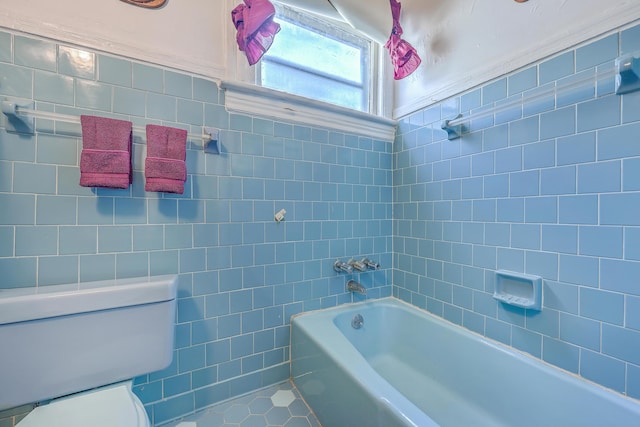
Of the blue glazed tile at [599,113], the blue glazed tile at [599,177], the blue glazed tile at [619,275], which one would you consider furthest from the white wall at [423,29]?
the blue glazed tile at [619,275]

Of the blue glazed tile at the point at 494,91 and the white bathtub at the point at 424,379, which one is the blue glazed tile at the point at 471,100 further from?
the white bathtub at the point at 424,379

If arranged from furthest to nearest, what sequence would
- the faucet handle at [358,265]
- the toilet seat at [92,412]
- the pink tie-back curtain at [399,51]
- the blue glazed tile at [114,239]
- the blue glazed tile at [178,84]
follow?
the faucet handle at [358,265], the pink tie-back curtain at [399,51], the blue glazed tile at [178,84], the blue glazed tile at [114,239], the toilet seat at [92,412]

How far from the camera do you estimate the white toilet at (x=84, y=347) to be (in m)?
0.85

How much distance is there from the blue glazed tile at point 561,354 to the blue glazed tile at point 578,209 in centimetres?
51

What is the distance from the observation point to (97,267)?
43.5 inches

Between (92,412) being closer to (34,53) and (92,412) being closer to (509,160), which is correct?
(34,53)

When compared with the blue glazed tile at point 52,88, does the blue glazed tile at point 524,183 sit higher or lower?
lower

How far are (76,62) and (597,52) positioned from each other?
2061 mm

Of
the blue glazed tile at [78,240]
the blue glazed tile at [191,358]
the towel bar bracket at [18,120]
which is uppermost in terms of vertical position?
the towel bar bracket at [18,120]

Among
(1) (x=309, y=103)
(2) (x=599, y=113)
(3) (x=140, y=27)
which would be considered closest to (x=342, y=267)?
(1) (x=309, y=103)

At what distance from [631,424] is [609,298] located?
403mm

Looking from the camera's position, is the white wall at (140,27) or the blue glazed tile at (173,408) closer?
the white wall at (140,27)

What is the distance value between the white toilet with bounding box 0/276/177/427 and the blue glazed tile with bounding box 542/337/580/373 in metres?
1.57

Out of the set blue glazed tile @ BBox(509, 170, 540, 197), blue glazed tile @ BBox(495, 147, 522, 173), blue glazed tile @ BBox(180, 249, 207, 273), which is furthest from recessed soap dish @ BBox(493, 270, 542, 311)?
blue glazed tile @ BBox(180, 249, 207, 273)
